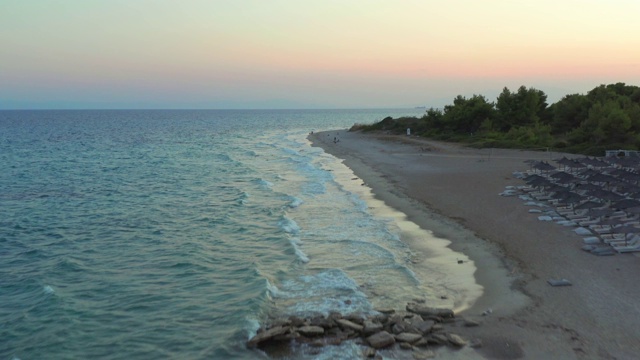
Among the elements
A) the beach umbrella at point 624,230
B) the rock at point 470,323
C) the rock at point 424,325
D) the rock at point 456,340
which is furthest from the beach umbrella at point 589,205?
the rock at point 456,340

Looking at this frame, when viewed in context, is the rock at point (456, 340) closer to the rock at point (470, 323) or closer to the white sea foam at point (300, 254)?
the rock at point (470, 323)

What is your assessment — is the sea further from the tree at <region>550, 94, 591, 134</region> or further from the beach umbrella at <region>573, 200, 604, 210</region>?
the tree at <region>550, 94, 591, 134</region>

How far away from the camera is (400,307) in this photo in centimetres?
1312

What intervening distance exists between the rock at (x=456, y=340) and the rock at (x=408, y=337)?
61 cm

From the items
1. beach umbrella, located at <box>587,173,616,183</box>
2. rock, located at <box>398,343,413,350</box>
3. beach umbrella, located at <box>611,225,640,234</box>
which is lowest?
rock, located at <box>398,343,413,350</box>

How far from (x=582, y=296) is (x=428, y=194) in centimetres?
1522

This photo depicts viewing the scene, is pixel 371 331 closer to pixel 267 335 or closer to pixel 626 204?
pixel 267 335

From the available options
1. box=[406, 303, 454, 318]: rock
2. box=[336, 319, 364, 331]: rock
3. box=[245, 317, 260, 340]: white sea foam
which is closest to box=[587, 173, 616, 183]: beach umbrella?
box=[406, 303, 454, 318]: rock

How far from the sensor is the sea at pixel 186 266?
11.9 meters

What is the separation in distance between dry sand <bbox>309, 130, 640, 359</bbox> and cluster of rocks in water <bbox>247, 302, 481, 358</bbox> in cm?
61

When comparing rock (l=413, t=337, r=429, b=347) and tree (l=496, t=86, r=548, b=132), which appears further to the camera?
tree (l=496, t=86, r=548, b=132)

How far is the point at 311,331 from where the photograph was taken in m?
11.5

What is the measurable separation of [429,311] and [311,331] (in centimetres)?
282

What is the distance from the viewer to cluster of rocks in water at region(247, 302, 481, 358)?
11.0 m
